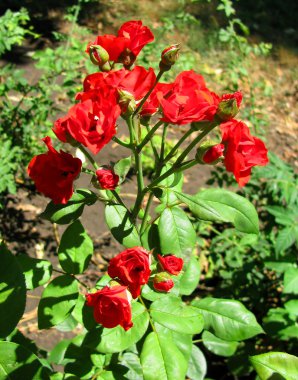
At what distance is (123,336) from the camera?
118cm

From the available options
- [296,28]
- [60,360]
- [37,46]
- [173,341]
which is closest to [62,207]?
[173,341]

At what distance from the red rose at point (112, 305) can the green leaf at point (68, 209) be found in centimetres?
23

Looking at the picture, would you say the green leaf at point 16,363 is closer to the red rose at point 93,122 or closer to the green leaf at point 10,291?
the green leaf at point 10,291

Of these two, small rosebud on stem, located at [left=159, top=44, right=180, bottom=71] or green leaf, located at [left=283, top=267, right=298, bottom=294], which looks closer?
small rosebud on stem, located at [left=159, top=44, right=180, bottom=71]

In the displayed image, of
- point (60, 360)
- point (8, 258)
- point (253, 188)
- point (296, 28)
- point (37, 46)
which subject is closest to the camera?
point (8, 258)

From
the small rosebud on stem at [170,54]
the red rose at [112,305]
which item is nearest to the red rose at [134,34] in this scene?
the small rosebud on stem at [170,54]

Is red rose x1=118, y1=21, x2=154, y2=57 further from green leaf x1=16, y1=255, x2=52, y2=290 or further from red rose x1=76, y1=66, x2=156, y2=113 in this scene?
green leaf x1=16, y1=255, x2=52, y2=290

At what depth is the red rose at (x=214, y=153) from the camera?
107 cm

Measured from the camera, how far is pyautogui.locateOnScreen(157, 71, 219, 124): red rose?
3.34 ft

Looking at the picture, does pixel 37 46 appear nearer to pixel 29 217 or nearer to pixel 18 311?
pixel 29 217

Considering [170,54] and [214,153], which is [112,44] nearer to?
[170,54]

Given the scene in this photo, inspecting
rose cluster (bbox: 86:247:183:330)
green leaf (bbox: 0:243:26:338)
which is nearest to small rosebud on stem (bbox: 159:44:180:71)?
rose cluster (bbox: 86:247:183:330)

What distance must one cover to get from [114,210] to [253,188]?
145 centimetres

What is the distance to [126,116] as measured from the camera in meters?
1.08
